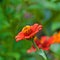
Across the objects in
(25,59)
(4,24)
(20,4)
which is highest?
(20,4)

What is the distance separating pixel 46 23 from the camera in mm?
2146

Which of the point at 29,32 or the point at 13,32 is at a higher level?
the point at 13,32

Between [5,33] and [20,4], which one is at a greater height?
[20,4]

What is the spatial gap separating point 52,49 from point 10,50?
0.23 metres

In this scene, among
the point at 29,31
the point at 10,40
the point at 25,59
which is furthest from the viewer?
the point at 25,59

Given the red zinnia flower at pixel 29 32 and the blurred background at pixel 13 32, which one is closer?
the red zinnia flower at pixel 29 32

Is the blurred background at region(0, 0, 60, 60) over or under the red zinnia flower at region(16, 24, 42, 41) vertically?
over

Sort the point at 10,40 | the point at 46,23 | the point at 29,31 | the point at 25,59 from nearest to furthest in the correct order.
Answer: the point at 29,31
the point at 10,40
the point at 25,59
the point at 46,23

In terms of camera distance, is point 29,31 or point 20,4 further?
point 20,4

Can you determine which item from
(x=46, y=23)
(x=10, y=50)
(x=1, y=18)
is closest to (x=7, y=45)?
(x=10, y=50)

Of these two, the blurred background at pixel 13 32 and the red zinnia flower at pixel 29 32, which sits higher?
the blurred background at pixel 13 32

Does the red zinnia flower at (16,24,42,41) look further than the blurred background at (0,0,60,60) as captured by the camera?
No

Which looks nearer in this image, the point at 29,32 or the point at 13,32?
the point at 29,32

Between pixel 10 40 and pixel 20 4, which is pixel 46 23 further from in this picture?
pixel 10 40
